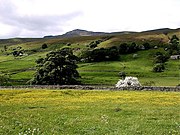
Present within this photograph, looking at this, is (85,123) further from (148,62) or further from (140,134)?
(148,62)

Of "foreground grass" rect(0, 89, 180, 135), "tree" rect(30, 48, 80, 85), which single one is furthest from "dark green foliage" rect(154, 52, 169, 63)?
"foreground grass" rect(0, 89, 180, 135)

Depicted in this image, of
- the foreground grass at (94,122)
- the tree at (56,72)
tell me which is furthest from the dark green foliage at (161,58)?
the foreground grass at (94,122)

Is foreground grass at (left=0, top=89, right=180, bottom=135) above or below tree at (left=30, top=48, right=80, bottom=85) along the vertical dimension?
above

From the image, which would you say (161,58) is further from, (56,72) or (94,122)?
(94,122)

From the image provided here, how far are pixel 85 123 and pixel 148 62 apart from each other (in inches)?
6473

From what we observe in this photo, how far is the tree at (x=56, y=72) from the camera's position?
116 meters

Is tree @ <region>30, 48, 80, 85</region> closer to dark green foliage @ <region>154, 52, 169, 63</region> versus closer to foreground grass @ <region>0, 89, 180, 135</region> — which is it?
dark green foliage @ <region>154, 52, 169, 63</region>

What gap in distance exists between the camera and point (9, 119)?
32000 mm

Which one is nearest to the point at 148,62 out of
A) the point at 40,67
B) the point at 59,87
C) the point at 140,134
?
the point at 40,67

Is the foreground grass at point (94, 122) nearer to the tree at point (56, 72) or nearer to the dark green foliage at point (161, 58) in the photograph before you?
the tree at point (56, 72)

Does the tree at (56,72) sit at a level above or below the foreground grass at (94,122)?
below

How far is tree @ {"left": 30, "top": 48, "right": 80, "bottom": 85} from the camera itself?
382 feet

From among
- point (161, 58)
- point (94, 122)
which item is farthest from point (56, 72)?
point (94, 122)

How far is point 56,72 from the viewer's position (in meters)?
117
